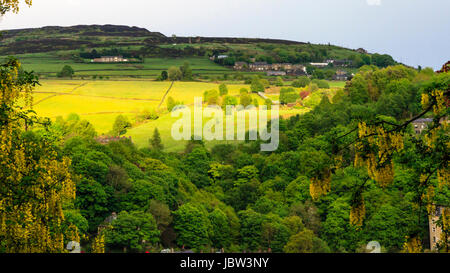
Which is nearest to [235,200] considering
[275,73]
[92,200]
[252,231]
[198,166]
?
[198,166]

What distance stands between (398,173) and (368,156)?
5832 cm

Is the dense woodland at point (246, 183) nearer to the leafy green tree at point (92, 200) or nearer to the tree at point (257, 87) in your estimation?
the leafy green tree at point (92, 200)

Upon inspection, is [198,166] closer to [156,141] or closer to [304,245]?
[156,141]

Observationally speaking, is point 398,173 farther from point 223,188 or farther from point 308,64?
point 308,64

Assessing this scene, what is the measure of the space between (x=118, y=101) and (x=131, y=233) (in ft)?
217

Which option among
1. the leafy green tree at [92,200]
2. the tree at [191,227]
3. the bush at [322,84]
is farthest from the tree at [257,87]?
the leafy green tree at [92,200]

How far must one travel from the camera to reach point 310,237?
53656mm

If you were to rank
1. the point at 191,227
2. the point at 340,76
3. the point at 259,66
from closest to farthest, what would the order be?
the point at 191,227
the point at 340,76
the point at 259,66

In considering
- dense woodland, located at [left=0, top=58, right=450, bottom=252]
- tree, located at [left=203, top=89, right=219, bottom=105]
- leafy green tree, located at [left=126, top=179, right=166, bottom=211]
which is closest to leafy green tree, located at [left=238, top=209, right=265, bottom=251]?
dense woodland, located at [left=0, top=58, right=450, bottom=252]

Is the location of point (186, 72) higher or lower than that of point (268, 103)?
higher

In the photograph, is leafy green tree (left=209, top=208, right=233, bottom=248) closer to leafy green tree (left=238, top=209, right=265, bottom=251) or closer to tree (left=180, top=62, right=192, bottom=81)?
leafy green tree (left=238, top=209, right=265, bottom=251)

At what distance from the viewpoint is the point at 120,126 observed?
10125cm

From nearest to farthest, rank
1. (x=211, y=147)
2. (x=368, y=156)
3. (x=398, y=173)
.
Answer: (x=368, y=156) → (x=398, y=173) → (x=211, y=147)
